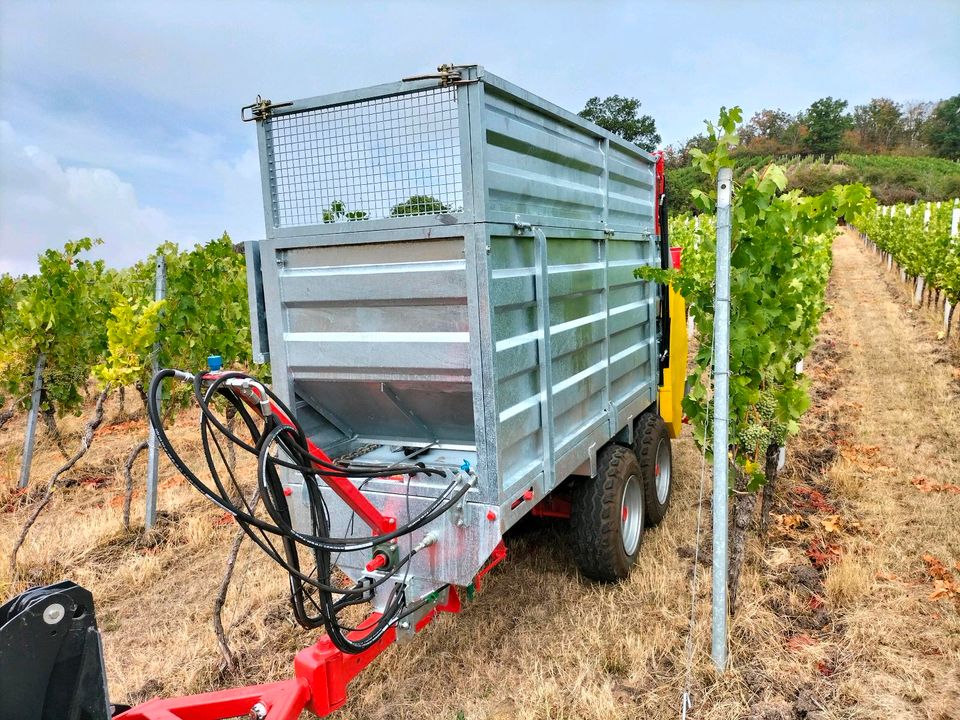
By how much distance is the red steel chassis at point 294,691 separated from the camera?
236cm

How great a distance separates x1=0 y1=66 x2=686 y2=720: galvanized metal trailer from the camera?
2.65 meters

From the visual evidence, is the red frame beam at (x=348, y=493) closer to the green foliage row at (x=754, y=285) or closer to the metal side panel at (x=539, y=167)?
the metal side panel at (x=539, y=167)

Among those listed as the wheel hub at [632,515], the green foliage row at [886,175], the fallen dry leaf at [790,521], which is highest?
the green foliage row at [886,175]

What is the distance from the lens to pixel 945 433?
7277 mm

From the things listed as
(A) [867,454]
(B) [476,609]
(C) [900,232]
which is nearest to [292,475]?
(B) [476,609]

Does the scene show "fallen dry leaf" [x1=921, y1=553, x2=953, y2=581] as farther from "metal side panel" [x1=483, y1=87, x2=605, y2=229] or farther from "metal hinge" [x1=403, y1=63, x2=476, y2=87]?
"metal hinge" [x1=403, y1=63, x2=476, y2=87]

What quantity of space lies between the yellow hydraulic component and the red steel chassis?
3337 mm

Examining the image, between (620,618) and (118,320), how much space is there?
395 centimetres

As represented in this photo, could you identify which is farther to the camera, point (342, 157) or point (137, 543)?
point (137, 543)

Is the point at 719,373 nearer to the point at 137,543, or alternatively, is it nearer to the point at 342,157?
the point at 342,157

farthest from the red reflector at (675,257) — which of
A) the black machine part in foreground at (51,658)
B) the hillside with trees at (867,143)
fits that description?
the hillside with trees at (867,143)

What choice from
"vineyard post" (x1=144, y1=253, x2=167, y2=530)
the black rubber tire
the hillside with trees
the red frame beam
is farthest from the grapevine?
the hillside with trees

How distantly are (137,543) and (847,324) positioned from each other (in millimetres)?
14353

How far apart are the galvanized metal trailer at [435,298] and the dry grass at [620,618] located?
90cm
